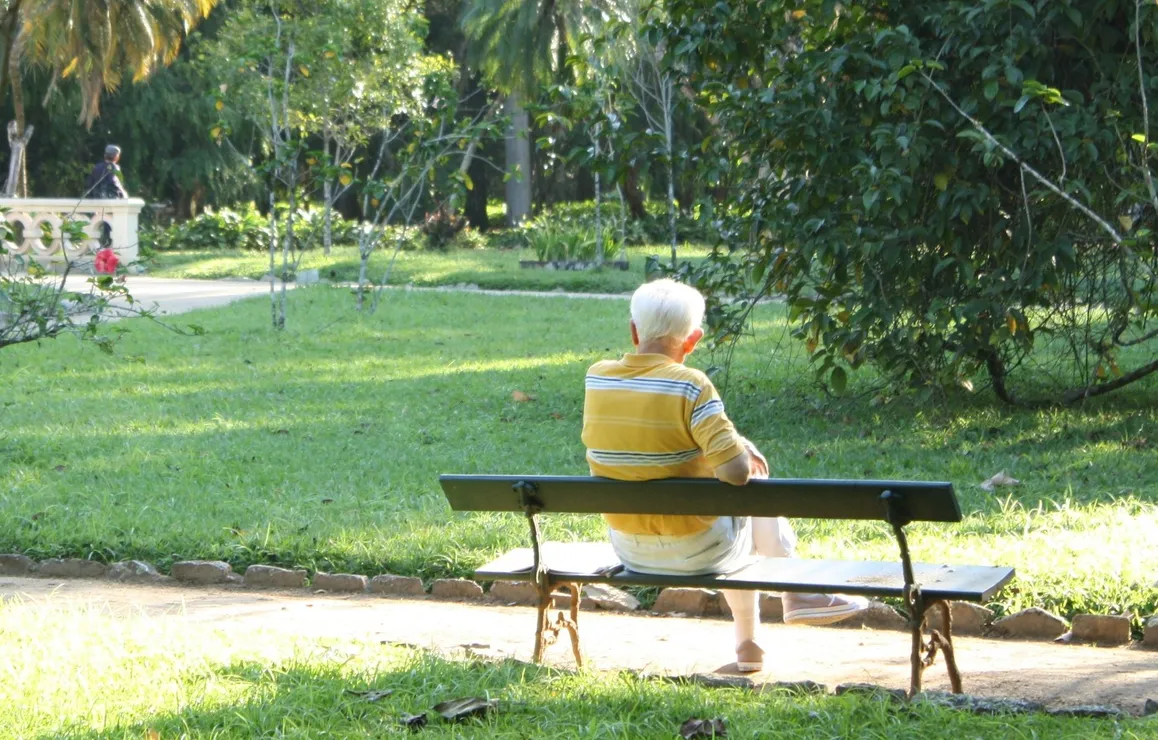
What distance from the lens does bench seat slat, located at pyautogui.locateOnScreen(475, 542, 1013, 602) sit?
4.21 meters

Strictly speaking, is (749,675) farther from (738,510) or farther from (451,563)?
(451,563)

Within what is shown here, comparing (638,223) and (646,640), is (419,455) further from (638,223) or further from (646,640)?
(638,223)

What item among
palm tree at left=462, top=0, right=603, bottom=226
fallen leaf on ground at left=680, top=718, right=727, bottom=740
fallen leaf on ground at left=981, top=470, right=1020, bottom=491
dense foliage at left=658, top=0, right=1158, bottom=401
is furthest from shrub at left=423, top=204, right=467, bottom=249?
fallen leaf on ground at left=680, top=718, right=727, bottom=740

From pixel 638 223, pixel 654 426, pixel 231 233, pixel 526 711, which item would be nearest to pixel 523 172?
pixel 638 223

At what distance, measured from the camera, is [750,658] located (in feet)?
15.6

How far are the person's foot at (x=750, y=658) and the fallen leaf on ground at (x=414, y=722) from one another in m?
1.31

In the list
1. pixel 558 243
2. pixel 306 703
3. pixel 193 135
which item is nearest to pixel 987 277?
pixel 306 703

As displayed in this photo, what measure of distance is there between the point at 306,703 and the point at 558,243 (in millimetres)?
20133

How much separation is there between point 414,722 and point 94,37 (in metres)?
28.8

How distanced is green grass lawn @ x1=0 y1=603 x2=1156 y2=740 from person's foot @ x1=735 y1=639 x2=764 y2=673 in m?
0.56

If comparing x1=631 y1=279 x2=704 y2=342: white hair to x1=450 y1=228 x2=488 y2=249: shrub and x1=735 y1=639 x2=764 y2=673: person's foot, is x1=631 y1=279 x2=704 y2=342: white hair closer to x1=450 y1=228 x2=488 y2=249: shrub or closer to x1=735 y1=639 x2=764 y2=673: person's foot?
x1=735 y1=639 x2=764 y2=673: person's foot

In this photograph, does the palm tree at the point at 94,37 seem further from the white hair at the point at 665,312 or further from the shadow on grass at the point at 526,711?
the shadow on grass at the point at 526,711

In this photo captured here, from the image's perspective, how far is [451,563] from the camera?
246 inches

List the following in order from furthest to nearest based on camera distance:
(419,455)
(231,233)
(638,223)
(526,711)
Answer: (638,223), (231,233), (419,455), (526,711)
